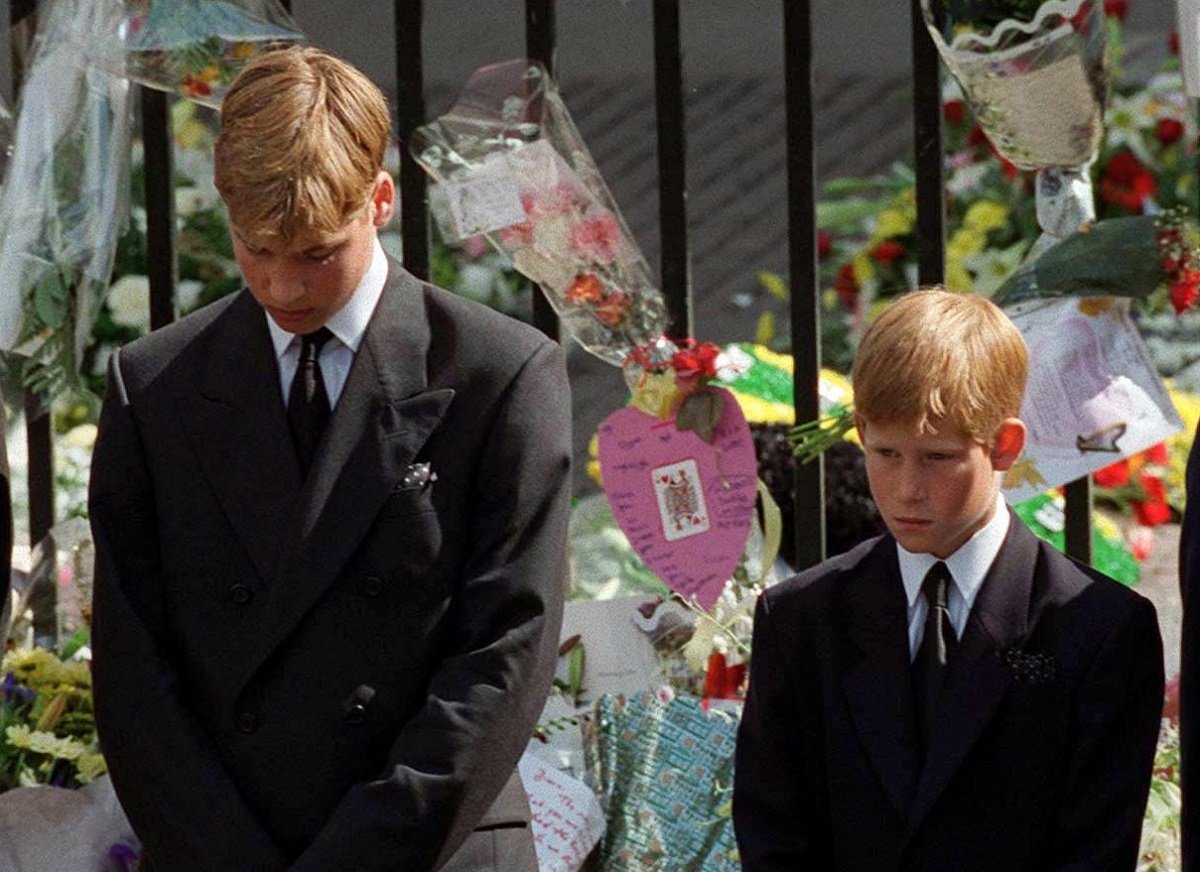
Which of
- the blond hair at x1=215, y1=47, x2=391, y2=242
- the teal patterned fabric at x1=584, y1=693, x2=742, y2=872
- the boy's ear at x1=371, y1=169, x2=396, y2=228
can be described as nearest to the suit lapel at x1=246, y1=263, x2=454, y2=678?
the boy's ear at x1=371, y1=169, x2=396, y2=228

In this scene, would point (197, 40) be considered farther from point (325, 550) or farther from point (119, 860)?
point (119, 860)

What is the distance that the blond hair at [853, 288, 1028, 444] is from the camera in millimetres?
2939

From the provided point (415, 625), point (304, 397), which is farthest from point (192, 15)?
point (415, 625)

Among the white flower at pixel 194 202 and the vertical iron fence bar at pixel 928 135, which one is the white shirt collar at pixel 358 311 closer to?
the vertical iron fence bar at pixel 928 135

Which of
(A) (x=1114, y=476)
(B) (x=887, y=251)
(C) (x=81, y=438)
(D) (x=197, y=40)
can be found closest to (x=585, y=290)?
(D) (x=197, y=40)

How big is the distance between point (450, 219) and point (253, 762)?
115 centimetres

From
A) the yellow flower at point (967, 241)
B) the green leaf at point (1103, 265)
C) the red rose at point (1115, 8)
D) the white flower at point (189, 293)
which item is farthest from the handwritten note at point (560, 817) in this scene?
the red rose at point (1115, 8)

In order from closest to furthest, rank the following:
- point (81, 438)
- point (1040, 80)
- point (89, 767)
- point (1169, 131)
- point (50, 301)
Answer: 1. point (1040, 80)
2. point (89, 767)
3. point (50, 301)
4. point (81, 438)
5. point (1169, 131)

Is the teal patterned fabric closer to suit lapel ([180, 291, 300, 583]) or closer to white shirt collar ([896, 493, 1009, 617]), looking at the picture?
white shirt collar ([896, 493, 1009, 617])

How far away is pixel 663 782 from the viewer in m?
3.63

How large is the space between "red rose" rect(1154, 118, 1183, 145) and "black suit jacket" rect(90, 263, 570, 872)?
11.2ft

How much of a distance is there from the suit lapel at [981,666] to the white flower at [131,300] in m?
2.85

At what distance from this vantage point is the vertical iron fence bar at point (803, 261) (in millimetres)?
3807

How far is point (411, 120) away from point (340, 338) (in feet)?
3.09
